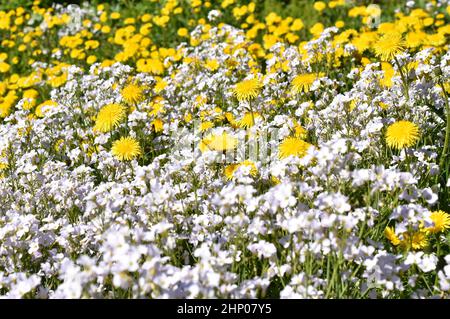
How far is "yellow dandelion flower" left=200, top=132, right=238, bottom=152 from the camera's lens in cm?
384

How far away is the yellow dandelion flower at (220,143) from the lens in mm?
3844

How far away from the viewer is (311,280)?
2.69 meters

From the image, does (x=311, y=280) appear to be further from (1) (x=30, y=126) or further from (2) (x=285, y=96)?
(1) (x=30, y=126)

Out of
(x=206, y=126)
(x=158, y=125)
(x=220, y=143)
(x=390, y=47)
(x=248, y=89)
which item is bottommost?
(x=158, y=125)

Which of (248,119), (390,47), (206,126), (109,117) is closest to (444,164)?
(390,47)

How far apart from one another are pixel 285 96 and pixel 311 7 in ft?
11.1

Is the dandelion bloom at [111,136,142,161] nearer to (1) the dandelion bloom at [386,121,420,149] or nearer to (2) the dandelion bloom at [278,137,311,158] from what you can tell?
(2) the dandelion bloom at [278,137,311,158]

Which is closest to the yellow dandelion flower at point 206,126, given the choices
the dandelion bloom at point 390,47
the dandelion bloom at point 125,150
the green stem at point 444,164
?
the dandelion bloom at point 125,150

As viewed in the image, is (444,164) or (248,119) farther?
(248,119)

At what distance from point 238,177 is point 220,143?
31.0 inches

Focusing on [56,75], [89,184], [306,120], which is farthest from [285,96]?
[56,75]

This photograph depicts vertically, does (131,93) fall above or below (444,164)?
above

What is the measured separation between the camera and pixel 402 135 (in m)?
3.52

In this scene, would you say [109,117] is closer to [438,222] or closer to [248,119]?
[248,119]
